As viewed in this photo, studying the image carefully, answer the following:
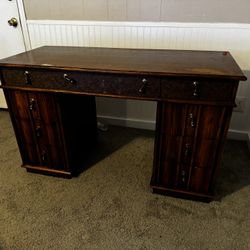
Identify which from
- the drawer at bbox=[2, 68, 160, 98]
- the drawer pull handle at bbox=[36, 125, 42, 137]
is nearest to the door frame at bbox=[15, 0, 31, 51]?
the drawer at bbox=[2, 68, 160, 98]

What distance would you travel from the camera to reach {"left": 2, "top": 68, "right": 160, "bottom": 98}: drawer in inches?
48.1

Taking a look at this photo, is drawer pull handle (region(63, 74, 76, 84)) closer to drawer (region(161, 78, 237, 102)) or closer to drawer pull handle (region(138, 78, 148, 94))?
drawer pull handle (region(138, 78, 148, 94))

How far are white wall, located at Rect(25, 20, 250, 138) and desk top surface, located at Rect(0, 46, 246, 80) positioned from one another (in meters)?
0.31

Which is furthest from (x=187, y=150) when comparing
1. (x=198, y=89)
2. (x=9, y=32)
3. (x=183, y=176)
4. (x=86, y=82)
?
(x=9, y=32)

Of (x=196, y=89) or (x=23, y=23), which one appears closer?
(x=196, y=89)

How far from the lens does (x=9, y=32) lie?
2145 mm

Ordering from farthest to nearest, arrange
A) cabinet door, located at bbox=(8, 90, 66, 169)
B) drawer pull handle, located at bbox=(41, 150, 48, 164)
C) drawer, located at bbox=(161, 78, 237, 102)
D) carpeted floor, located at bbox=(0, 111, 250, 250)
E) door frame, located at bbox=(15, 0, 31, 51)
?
door frame, located at bbox=(15, 0, 31, 51)
drawer pull handle, located at bbox=(41, 150, 48, 164)
cabinet door, located at bbox=(8, 90, 66, 169)
carpeted floor, located at bbox=(0, 111, 250, 250)
drawer, located at bbox=(161, 78, 237, 102)

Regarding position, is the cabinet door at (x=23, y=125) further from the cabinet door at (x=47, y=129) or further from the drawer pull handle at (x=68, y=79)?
the drawer pull handle at (x=68, y=79)

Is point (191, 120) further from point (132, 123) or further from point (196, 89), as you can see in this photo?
point (132, 123)

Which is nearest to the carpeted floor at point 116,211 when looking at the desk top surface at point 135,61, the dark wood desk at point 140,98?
the dark wood desk at point 140,98

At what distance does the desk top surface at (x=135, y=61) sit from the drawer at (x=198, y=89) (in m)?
0.04

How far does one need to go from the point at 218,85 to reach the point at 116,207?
89cm

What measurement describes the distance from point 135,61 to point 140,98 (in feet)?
0.78

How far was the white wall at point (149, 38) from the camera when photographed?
5.65 ft
